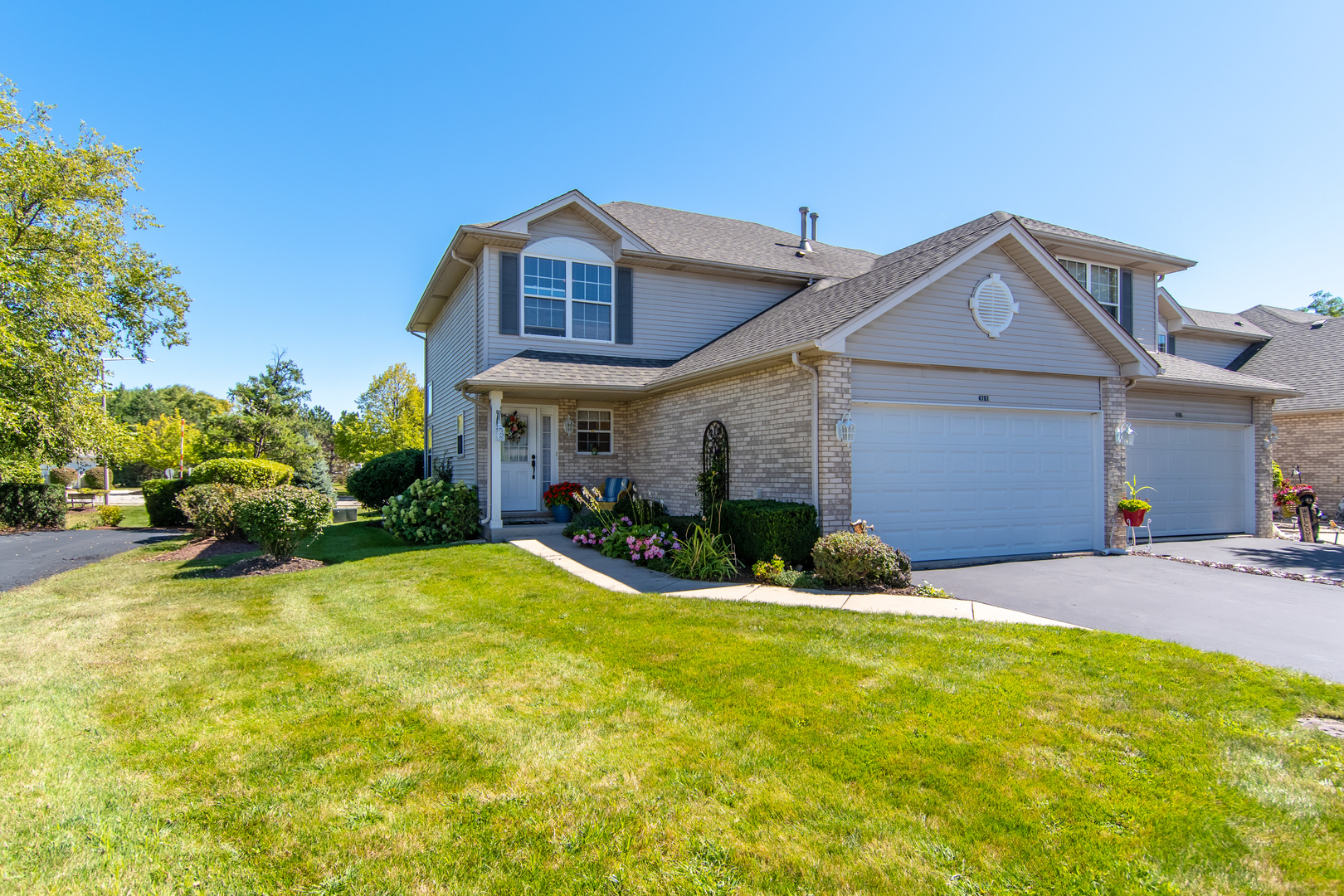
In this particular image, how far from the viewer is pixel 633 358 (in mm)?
13906

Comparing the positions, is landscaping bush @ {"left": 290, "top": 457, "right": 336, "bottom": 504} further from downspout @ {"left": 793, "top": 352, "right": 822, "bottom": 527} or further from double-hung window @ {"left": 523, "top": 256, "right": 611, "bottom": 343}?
downspout @ {"left": 793, "top": 352, "right": 822, "bottom": 527}

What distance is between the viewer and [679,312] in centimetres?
1445

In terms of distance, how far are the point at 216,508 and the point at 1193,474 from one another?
19.9 m

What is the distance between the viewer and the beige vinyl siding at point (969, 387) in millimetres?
9359

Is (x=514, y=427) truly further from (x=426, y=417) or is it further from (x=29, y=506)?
(x=29, y=506)

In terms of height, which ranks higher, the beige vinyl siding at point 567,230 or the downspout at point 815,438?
the beige vinyl siding at point 567,230

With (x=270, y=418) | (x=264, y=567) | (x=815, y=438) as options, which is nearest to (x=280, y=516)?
(x=264, y=567)

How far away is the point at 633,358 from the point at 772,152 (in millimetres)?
5368

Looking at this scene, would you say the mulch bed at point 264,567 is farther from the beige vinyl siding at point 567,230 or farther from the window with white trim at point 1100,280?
the window with white trim at point 1100,280

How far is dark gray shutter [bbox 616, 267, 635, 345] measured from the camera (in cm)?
1384

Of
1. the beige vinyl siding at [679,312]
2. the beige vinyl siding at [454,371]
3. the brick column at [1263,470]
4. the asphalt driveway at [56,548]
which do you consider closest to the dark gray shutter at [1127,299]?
the brick column at [1263,470]

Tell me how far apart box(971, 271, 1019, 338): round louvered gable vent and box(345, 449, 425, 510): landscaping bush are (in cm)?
1507

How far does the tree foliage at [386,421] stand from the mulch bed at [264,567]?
16185mm

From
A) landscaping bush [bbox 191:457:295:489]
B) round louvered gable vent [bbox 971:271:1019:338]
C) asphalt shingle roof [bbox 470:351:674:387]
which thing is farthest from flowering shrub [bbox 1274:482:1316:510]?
landscaping bush [bbox 191:457:295:489]
